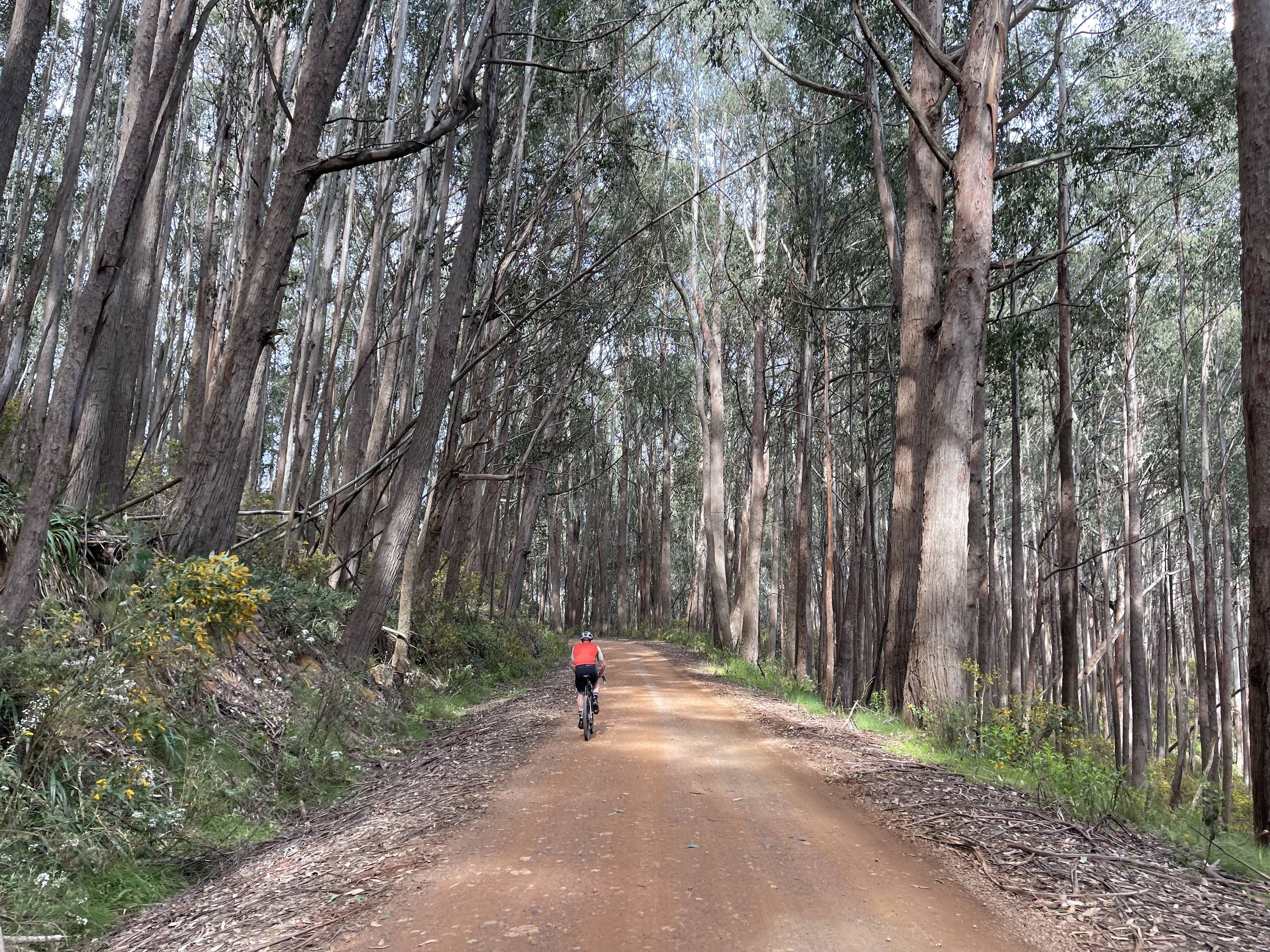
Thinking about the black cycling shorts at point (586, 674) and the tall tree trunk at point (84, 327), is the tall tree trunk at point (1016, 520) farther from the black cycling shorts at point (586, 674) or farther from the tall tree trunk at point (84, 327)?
the tall tree trunk at point (84, 327)

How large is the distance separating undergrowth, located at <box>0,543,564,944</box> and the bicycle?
6.36 feet

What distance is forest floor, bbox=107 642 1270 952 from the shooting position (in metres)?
3.69

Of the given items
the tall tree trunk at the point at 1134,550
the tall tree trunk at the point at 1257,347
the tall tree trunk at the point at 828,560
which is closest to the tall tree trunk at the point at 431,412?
the tall tree trunk at the point at 828,560

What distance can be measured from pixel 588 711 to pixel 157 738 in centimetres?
450

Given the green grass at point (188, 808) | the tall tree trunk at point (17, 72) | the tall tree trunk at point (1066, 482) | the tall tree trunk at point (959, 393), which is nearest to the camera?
the green grass at point (188, 808)

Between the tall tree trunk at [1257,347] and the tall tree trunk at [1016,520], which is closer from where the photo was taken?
the tall tree trunk at [1257,347]

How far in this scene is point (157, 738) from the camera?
567 centimetres

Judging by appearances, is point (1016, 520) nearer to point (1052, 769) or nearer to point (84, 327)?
point (1052, 769)

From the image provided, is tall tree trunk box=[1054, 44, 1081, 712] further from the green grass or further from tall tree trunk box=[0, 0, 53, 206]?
tall tree trunk box=[0, 0, 53, 206]

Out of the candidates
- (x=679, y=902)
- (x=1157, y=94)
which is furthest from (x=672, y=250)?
(x=679, y=902)

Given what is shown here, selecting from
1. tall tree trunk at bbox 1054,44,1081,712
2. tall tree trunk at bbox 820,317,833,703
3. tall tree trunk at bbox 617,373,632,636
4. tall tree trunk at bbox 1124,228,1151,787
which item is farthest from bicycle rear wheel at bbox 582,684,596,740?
tall tree trunk at bbox 617,373,632,636

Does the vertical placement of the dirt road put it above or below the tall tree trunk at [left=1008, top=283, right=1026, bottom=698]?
below

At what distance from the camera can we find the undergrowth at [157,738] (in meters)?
4.37

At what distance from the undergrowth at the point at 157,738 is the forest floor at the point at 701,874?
0.39m
